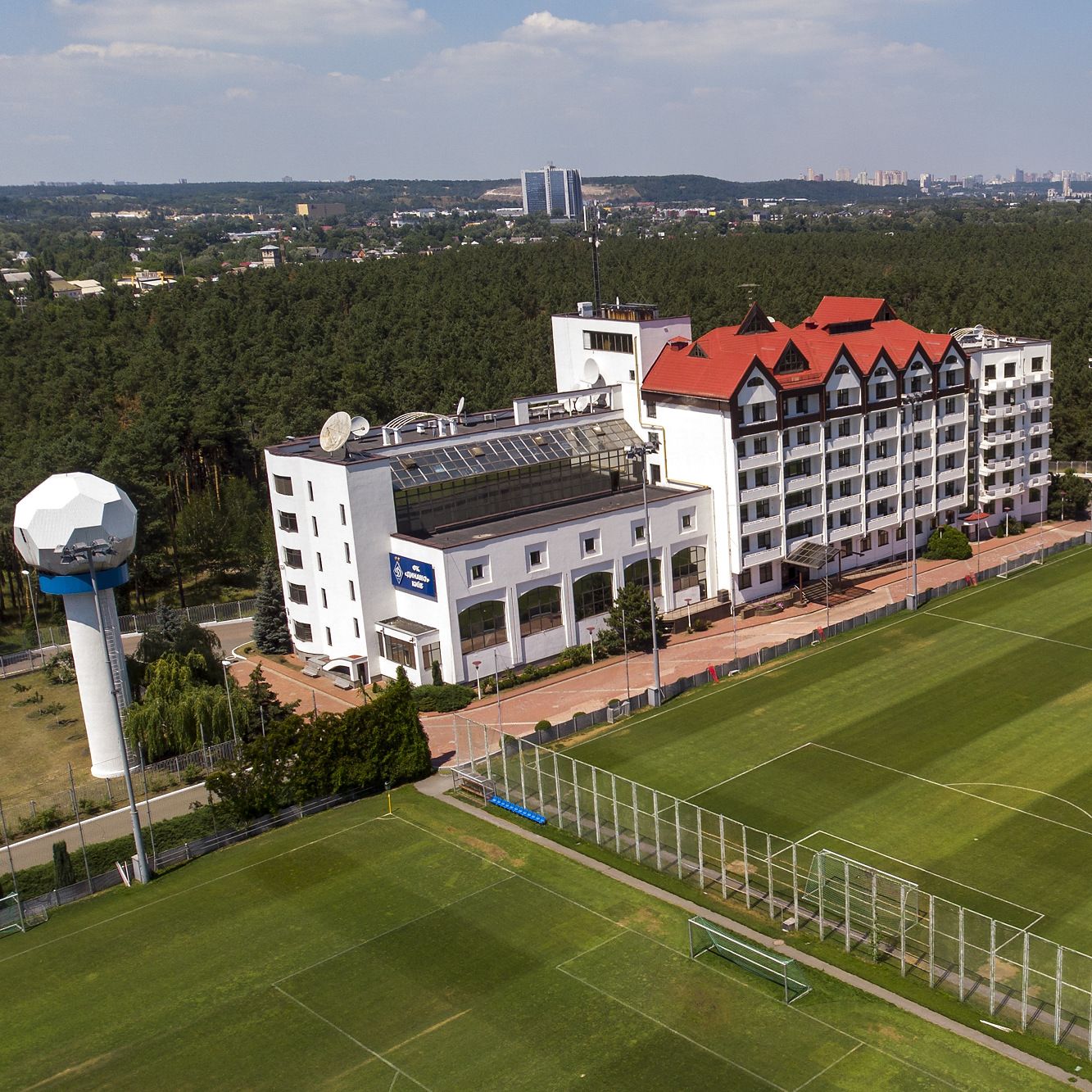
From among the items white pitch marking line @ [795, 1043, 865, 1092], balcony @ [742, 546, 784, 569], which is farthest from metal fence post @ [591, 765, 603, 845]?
balcony @ [742, 546, 784, 569]

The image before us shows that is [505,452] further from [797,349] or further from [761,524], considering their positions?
[797,349]

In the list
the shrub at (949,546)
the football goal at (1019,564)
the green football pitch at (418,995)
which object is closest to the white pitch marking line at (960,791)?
the green football pitch at (418,995)

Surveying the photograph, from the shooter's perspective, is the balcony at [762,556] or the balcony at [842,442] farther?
the balcony at [842,442]

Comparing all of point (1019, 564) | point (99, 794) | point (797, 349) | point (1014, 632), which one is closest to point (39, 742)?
point (99, 794)

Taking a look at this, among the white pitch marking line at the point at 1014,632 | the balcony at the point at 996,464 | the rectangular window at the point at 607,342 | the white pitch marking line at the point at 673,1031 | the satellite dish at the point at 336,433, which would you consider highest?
the rectangular window at the point at 607,342

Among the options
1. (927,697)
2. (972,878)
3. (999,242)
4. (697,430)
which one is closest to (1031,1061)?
(972,878)

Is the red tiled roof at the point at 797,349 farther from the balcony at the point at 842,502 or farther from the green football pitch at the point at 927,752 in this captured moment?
the green football pitch at the point at 927,752

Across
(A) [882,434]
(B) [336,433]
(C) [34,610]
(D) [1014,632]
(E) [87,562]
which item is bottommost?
(D) [1014,632]
